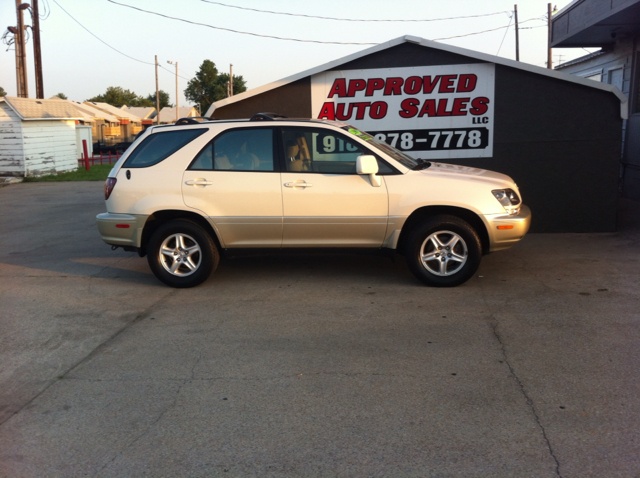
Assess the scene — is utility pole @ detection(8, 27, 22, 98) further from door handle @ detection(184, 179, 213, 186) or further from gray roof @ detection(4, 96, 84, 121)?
door handle @ detection(184, 179, 213, 186)

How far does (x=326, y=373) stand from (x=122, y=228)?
11.8ft

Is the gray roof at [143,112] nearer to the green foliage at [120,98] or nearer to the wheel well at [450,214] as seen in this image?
the green foliage at [120,98]

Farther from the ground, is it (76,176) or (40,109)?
(40,109)

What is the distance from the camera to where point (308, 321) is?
6086mm

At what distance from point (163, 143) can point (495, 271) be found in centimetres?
424

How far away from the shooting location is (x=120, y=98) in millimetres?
105875

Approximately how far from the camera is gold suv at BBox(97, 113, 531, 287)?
7.01 meters

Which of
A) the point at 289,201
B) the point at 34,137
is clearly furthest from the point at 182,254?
the point at 34,137

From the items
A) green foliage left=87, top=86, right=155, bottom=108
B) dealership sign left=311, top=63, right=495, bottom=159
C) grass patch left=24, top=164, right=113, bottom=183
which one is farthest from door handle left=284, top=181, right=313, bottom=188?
green foliage left=87, top=86, right=155, bottom=108

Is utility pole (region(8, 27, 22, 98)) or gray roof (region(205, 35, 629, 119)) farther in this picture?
utility pole (region(8, 27, 22, 98))

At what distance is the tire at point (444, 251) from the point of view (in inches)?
274

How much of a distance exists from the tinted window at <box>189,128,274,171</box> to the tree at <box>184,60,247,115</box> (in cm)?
8094

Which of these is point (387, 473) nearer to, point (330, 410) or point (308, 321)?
point (330, 410)

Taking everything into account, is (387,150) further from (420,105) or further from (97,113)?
(97,113)
